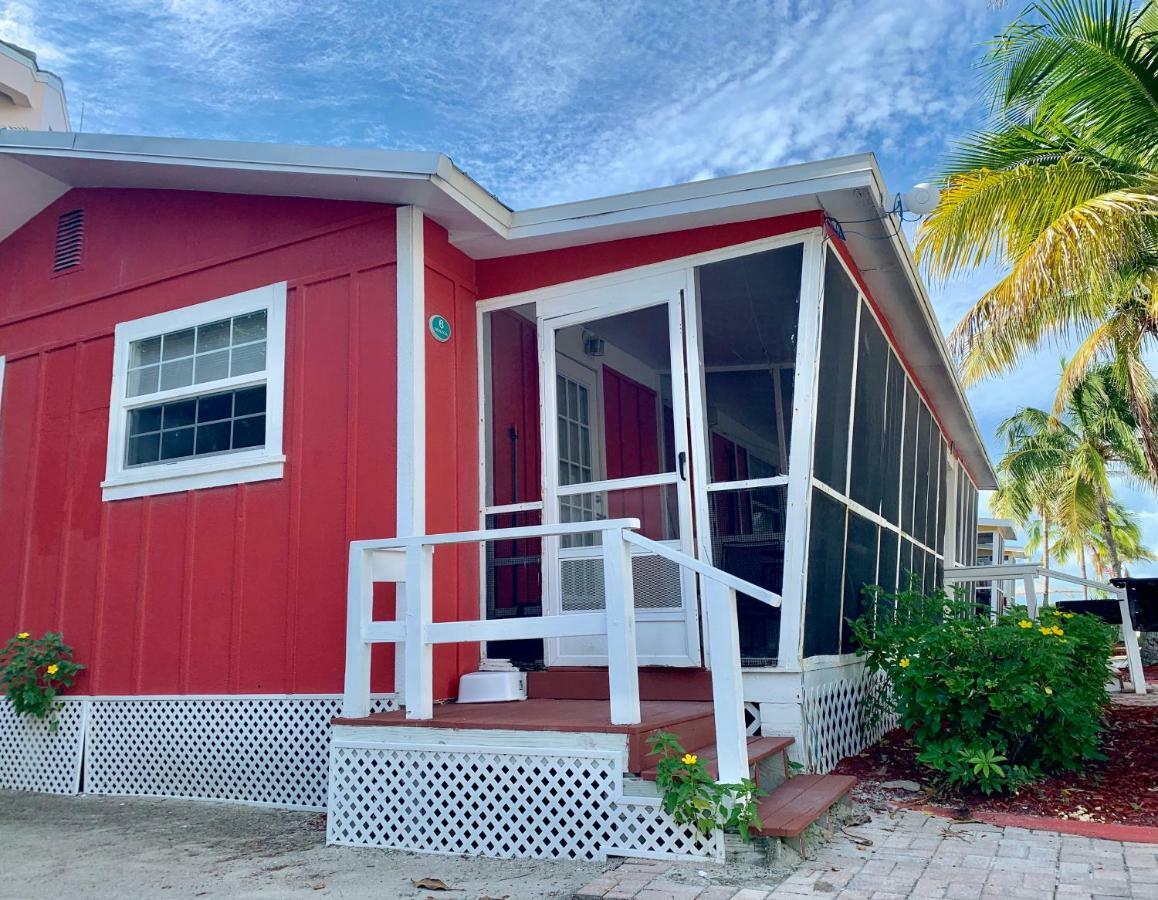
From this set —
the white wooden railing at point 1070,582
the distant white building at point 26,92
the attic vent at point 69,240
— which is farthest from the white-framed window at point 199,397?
the distant white building at point 26,92

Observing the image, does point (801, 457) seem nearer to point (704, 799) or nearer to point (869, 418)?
point (869, 418)

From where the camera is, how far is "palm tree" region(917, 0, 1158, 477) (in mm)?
7105

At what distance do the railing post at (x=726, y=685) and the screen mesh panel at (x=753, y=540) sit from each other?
1.32 metres

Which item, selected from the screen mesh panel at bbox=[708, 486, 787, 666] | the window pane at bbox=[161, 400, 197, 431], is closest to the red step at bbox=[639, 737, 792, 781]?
the screen mesh panel at bbox=[708, 486, 787, 666]

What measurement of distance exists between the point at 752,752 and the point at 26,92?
49.2 feet

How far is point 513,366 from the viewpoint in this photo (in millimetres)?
6754

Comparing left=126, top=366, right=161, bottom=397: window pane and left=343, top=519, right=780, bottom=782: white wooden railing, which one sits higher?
left=126, top=366, right=161, bottom=397: window pane

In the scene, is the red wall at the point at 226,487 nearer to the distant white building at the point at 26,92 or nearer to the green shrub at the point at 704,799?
the green shrub at the point at 704,799

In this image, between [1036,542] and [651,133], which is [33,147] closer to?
[651,133]

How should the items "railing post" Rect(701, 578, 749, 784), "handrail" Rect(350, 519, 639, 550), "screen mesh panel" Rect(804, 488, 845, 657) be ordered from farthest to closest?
"screen mesh panel" Rect(804, 488, 845, 657) → "handrail" Rect(350, 519, 639, 550) → "railing post" Rect(701, 578, 749, 784)

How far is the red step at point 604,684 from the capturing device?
5164mm

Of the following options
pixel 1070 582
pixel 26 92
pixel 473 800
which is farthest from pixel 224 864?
pixel 26 92

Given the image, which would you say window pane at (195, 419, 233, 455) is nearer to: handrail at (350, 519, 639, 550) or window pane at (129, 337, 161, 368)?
window pane at (129, 337, 161, 368)

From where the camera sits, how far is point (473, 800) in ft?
14.2
